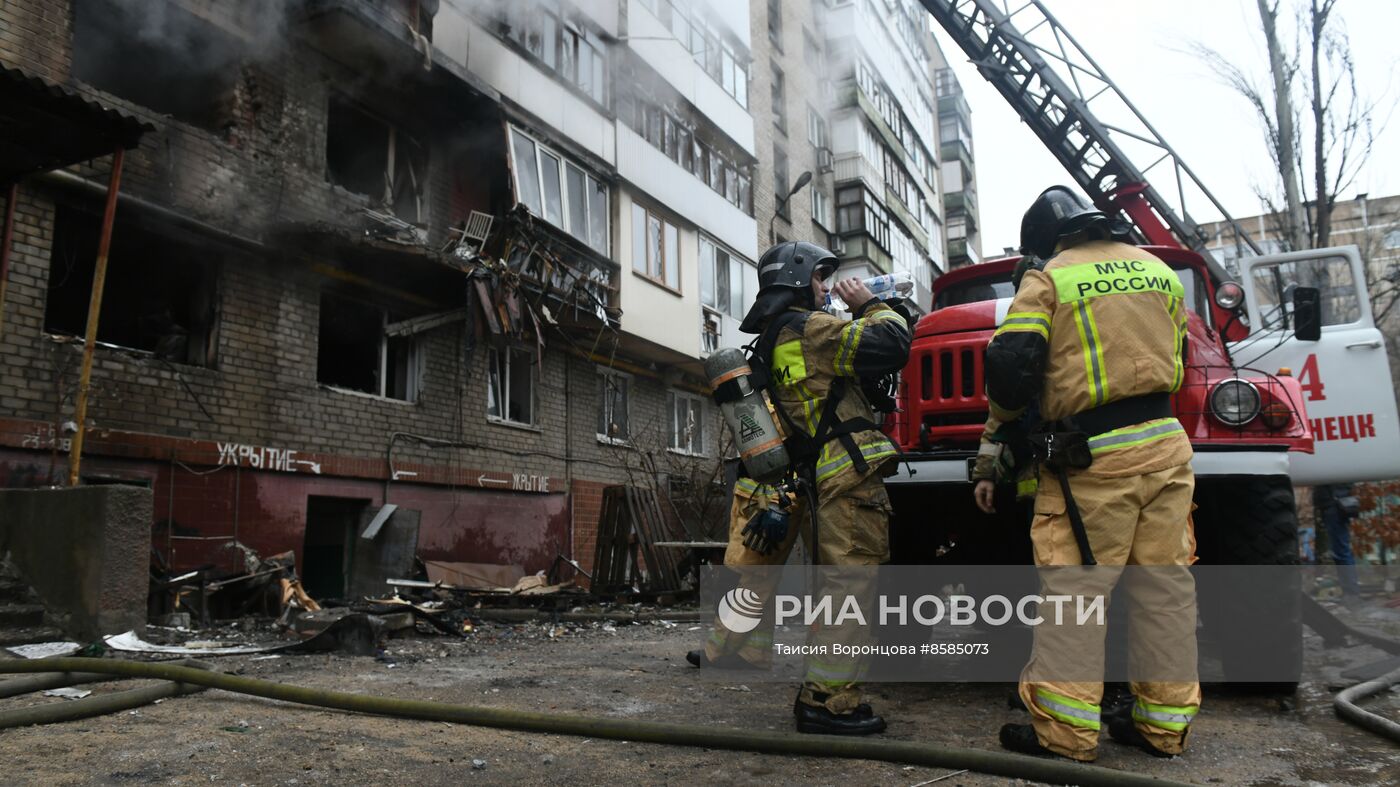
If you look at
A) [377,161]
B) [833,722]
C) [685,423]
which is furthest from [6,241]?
[685,423]

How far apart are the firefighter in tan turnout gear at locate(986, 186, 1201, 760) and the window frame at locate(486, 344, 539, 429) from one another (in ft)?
29.9

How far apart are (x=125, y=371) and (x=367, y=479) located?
110 inches

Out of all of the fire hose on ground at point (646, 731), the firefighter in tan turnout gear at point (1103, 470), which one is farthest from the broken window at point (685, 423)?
the firefighter in tan turnout gear at point (1103, 470)

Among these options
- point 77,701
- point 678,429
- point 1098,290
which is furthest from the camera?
point 678,429

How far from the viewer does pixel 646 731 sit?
116 inches

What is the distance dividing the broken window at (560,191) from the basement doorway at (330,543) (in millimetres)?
4252

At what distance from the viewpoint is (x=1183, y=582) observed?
115 inches

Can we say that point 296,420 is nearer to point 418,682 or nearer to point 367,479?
point 367,479

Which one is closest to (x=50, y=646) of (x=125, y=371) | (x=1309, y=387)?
(x=125, y=371)

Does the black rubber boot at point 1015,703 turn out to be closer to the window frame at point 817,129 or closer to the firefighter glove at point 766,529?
the firefighter glove at point 766,529

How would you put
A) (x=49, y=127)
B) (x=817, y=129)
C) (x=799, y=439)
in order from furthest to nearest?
(x=817, y=129)
(x=49, y=127)
(x=799, y=439)

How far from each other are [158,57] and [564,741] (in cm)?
869

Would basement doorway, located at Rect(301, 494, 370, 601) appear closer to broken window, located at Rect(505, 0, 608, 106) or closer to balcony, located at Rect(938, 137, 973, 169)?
broken window, located at Rect(505, 0, 608, 106)

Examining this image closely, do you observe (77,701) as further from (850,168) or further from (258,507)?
(850,168)
